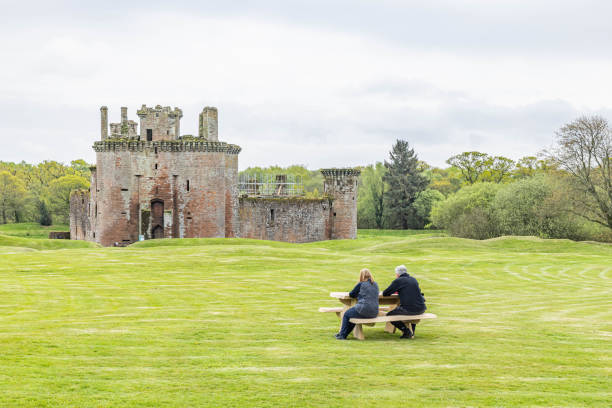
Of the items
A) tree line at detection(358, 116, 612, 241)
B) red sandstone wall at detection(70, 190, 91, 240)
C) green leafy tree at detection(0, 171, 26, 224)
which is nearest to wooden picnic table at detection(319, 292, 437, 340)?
tree line at detection(358, 116, 612, 241)

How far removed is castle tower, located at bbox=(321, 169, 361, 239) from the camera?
75.5 metres

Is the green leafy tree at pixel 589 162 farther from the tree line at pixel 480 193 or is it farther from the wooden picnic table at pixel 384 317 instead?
Answer: the wooden picnic table at pixel 384 317

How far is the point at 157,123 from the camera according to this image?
68062mm

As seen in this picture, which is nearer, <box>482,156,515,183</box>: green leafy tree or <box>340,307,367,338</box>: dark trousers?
<box>340,307,367,338</box>: dark trousers

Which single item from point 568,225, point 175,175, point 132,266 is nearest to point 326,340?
point 132,266

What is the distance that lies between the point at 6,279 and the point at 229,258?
12.9 metres

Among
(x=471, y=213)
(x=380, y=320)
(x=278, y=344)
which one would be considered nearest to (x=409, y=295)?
(x=380, y=320)

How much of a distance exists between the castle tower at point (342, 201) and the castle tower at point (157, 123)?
17363 millimetres

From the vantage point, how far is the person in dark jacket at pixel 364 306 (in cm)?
1526

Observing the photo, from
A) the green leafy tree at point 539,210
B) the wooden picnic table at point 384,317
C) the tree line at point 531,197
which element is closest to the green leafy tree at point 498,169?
the tree line at point 531,197

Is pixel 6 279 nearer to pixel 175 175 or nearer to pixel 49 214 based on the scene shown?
pixel 175 175

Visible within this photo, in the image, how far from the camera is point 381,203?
120m

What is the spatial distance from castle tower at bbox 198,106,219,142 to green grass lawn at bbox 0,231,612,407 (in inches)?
1532

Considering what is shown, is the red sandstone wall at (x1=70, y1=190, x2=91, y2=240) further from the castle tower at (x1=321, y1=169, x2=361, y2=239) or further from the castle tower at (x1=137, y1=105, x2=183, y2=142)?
the castle tower at (x1=321, y1=169, x2=361, y2=239)
